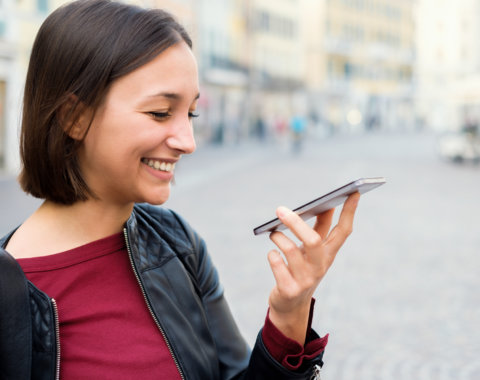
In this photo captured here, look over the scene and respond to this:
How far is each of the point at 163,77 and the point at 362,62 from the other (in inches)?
2710

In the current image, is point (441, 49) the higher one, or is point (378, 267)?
point (441, 49)

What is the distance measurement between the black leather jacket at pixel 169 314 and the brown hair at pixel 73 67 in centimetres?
17

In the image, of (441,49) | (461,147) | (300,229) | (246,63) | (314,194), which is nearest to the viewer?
(300,229)

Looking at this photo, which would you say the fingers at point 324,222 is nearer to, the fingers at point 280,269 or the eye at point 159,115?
the fingers at point 280,269

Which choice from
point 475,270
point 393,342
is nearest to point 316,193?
point 475,270

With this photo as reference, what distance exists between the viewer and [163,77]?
1.43 m

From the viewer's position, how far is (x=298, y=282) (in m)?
1.37

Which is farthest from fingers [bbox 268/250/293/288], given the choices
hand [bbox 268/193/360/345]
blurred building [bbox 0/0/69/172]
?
blurred building [bbox 0/0/69/172]

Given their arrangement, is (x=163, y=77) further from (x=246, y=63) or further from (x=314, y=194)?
(x=246, y=63)

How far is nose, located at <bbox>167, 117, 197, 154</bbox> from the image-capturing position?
4.80 ft

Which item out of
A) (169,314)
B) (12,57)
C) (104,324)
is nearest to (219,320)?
(169,314)

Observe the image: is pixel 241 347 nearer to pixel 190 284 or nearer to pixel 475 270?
pixel 190 284

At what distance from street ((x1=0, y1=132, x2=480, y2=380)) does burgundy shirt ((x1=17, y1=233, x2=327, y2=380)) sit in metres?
0.29

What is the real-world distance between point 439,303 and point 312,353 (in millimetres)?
5037
